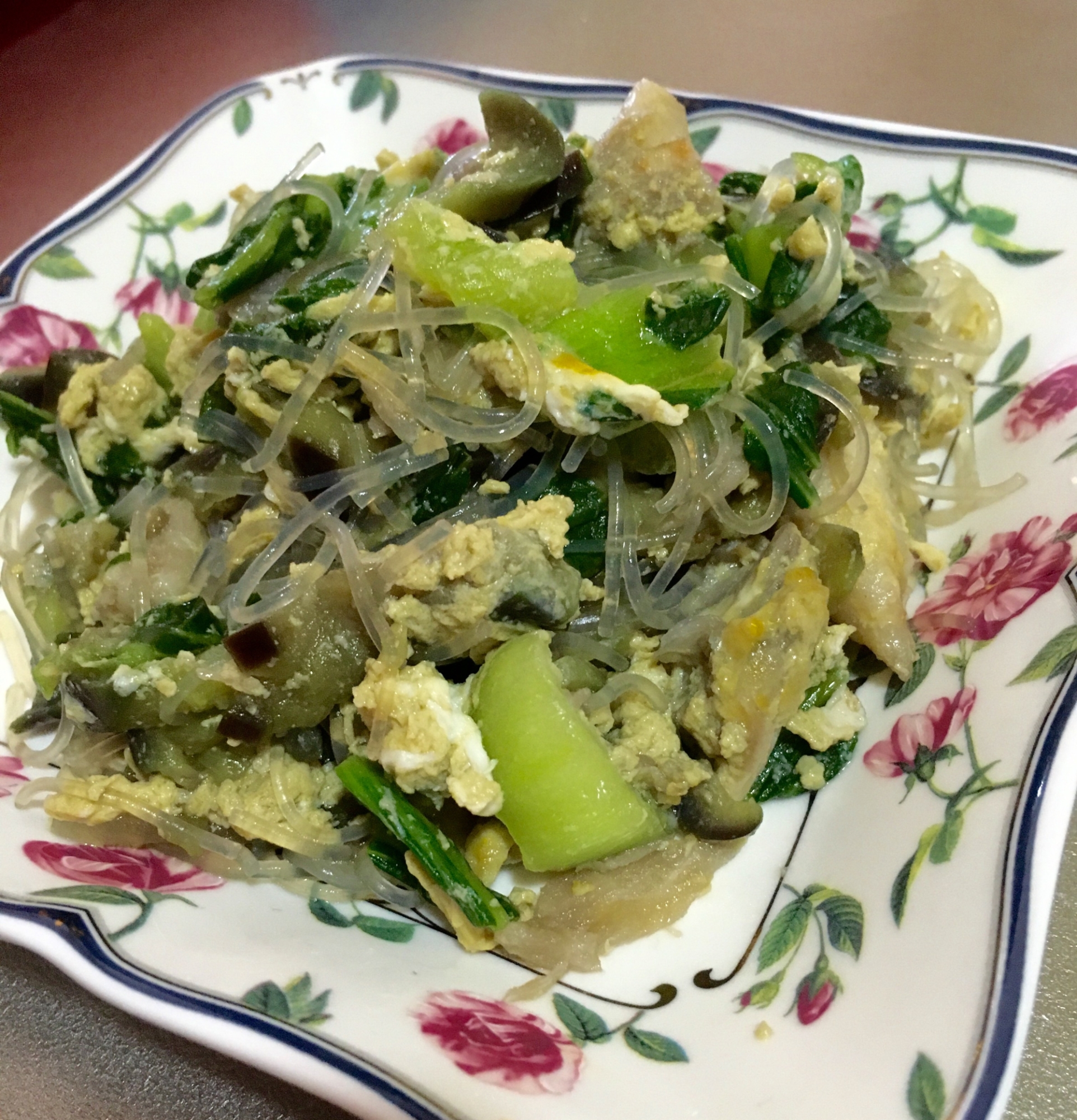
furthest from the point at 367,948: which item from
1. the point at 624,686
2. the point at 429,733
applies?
the point at 624,686

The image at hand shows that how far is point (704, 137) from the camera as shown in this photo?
8.84 ft

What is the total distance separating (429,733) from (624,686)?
17.0 inches

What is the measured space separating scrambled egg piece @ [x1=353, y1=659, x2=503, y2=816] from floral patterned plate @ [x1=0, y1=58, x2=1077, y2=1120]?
1.14 feet

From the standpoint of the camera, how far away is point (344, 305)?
177 centimetres

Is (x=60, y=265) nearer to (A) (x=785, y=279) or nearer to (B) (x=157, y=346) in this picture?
(B) (x=157, y=346)

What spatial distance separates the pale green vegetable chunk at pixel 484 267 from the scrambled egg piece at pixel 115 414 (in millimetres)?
756

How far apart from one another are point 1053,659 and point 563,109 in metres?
2.26

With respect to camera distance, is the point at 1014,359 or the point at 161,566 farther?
the point at 1014,359

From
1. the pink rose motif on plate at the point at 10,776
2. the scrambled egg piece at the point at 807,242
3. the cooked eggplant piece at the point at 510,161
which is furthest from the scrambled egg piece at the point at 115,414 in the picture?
the scrambled egg piece at the point at 807,242

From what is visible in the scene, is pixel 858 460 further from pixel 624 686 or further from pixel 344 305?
pixel 344 305

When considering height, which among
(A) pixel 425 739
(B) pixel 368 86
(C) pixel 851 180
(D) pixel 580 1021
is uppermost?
(B) pixel 368 86

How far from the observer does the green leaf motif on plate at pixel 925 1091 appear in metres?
1.15

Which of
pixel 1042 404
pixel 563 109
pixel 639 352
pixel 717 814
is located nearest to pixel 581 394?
pixel 639 352

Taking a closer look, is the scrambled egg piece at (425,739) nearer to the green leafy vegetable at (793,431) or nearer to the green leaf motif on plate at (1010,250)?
the green leafy vegetable at (793,431)
